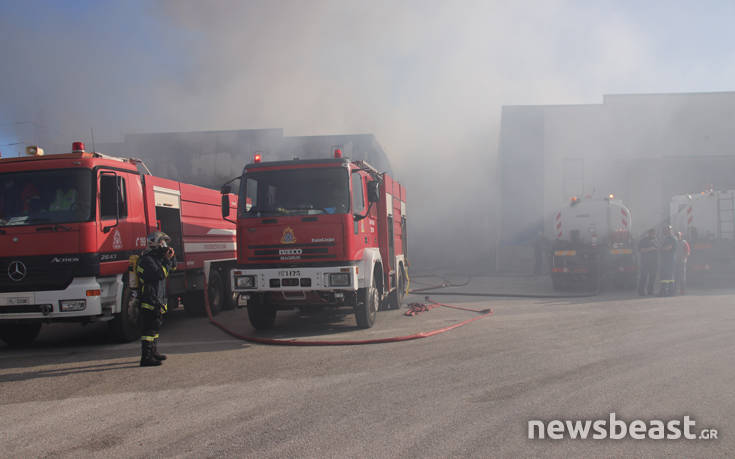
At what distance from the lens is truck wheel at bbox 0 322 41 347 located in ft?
Answer: 25.1

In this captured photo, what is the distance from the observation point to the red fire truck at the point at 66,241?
22.5 feet

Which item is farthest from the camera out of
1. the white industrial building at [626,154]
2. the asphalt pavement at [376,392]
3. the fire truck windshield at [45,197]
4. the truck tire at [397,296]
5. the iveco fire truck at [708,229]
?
the white industrial building at [626,154]

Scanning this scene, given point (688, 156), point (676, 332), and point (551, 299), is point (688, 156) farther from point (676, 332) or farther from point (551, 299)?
point (676, 332)

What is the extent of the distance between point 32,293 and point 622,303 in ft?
34.5

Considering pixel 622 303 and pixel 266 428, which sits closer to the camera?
pixel 266 428

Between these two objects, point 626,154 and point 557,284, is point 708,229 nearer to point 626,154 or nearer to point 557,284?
point 557,284

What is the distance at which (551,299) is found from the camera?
11945mm

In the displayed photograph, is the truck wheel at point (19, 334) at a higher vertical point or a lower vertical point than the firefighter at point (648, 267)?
lower

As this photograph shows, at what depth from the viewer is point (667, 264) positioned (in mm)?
12453


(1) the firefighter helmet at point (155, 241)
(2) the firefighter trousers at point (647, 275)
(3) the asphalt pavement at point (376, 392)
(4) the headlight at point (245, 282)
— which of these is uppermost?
(1) the firefighter helmet at point (155, 241)

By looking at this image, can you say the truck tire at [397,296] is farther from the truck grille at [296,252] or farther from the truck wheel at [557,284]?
the truck wheel at [557,284]

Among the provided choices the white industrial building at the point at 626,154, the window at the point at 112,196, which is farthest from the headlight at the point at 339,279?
the white industrial building at the point at 626,154

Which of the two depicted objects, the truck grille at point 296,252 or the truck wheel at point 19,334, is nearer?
the truck grille at point 296,252

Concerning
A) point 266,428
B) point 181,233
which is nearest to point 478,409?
point 266,428
